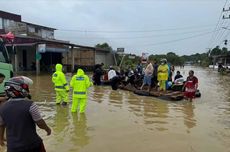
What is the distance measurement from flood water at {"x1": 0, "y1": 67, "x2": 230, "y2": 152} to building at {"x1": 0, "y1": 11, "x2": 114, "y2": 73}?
2162 centimetres

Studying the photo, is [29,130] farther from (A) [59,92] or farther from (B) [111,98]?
(B) [111,98]

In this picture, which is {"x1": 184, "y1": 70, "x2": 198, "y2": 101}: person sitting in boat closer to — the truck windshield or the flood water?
the flood water

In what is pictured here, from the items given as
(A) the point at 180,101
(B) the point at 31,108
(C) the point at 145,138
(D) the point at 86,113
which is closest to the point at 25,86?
(B) the point at 31,108

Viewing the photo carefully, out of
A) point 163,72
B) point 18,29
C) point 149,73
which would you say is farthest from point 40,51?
point 163,72

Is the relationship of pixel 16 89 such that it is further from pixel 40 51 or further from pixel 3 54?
pixel 40 51

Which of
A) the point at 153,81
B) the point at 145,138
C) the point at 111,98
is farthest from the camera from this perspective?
the point at 153,81

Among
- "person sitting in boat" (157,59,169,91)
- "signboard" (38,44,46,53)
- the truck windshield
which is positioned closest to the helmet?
the truck windshield

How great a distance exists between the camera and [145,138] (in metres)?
8.15

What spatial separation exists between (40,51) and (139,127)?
1024 inches

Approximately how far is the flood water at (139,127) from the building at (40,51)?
21616 mm

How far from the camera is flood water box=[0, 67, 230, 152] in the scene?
7.47m

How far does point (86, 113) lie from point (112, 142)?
3.88 m

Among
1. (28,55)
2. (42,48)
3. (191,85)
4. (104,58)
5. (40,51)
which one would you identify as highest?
(42,48)

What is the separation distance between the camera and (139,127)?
9398 millimetres
